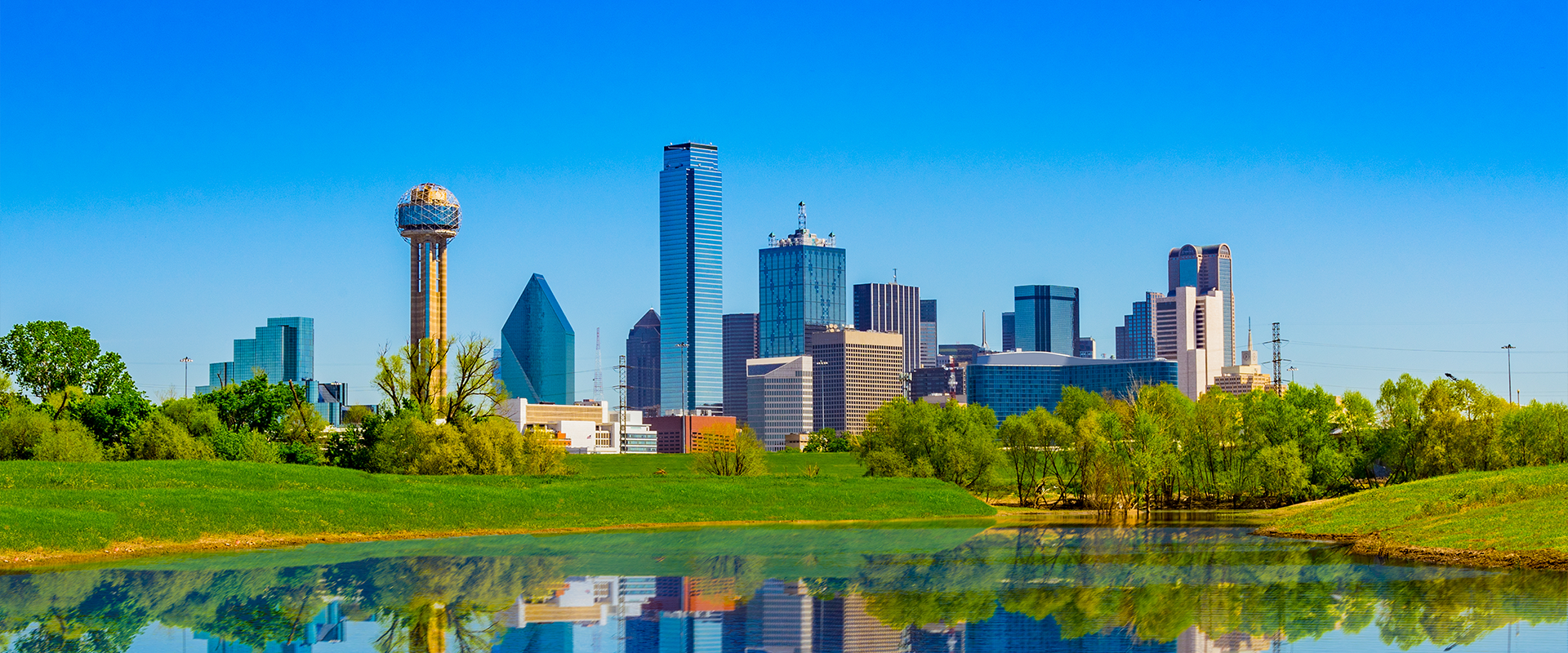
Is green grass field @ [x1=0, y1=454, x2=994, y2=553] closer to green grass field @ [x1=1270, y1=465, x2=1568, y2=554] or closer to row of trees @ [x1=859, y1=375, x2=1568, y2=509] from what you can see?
row of trees @ [x1=859, y1=375, x2=1568, y2=509]

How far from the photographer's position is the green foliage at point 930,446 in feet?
303

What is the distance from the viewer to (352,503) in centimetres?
6488

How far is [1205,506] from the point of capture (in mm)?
89500

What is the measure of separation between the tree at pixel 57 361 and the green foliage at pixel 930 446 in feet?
167

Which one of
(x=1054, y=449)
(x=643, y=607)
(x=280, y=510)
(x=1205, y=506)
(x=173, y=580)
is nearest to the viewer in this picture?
(x=643, y=607)

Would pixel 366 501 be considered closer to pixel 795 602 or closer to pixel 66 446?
pixel 66 446

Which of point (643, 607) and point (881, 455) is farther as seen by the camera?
point (881, 455)

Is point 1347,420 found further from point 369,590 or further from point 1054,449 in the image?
point 369,590

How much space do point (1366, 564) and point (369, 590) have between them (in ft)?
103

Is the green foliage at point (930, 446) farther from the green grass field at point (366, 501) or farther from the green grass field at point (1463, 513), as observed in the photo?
the green grass field at point (1463, 513)

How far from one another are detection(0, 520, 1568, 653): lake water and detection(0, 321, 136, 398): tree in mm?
44338

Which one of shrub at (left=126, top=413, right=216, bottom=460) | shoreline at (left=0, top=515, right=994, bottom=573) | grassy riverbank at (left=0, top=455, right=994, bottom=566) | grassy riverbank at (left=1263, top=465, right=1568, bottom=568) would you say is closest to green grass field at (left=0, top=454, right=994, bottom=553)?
grassy riverbank at (left=0, top=455, right=994, bottom=566)

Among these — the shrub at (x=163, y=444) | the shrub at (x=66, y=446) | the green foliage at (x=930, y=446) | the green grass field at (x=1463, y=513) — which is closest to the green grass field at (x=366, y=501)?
the green foliage at (x=930, y=446)

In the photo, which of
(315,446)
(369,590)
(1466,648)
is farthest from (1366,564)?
(315,446)
